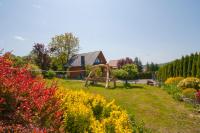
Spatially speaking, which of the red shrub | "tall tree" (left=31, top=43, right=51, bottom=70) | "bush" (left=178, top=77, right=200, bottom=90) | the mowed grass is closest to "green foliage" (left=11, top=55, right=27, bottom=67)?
the mowed grass

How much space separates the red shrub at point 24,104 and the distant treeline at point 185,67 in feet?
76.7

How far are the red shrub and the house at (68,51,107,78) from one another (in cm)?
5465

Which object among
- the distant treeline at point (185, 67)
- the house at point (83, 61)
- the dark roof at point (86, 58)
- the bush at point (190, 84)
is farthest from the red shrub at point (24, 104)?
the house at point (83, 61)

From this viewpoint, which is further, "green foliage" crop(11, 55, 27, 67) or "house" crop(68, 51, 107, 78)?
"house" crop(68, 51, 107, 78)

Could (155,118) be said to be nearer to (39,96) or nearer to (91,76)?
(39,96)

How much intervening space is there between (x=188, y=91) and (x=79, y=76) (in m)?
44.4

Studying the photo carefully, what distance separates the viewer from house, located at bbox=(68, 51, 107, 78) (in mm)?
60847

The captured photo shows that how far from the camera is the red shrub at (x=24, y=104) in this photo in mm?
4293

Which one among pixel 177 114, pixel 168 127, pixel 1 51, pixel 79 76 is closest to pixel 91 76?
pixel 177 114

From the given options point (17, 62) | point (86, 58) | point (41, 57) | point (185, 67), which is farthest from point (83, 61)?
point (17, 62)

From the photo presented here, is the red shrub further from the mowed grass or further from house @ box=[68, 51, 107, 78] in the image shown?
house @ box=[68, 51, 107, 78]

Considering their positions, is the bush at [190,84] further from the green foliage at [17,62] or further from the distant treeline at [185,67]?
the green foliage at [17,62]

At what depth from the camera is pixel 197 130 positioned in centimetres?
1056

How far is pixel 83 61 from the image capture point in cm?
6272
